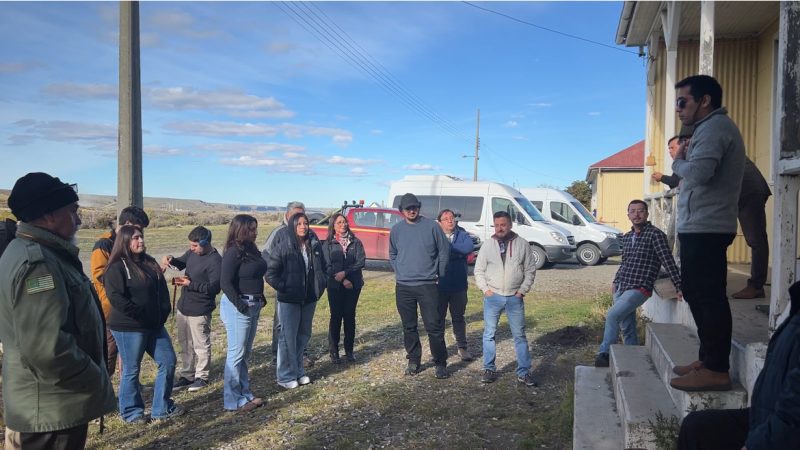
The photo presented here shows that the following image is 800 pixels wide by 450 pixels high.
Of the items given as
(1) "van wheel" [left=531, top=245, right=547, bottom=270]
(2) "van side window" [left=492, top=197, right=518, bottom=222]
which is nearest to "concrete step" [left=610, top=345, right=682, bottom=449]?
(1) "van wheel" [left=531, top=245, right=547, bottom=270]

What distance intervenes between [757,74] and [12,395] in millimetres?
10216

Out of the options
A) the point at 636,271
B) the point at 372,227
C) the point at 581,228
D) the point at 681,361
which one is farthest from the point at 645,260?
the point at 581,228

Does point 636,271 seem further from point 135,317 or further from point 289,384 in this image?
point 135,317

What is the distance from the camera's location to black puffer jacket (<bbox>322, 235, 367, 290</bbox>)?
6.87 metres

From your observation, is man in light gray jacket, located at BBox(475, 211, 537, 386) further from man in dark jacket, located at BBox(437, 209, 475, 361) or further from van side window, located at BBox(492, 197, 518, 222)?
van side window, located at BBox(492, 197, 518, 222)

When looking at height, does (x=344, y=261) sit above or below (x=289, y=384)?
above

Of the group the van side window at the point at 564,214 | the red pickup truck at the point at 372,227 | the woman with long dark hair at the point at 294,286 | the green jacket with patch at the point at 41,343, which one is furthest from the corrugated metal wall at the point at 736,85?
the green jacket with patch at the point at 41,343

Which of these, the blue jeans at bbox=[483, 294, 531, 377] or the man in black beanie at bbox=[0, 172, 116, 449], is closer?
the man in black beanie at bbox=[0, 172, 116, 449]

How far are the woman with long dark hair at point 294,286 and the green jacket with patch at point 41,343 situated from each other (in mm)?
3085

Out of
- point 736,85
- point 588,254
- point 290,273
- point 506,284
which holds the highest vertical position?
point 736,85

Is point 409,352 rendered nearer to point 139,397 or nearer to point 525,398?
point 525,398

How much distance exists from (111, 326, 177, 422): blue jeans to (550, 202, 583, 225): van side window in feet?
45.6

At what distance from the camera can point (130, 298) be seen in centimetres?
474

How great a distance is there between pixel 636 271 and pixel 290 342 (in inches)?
141
